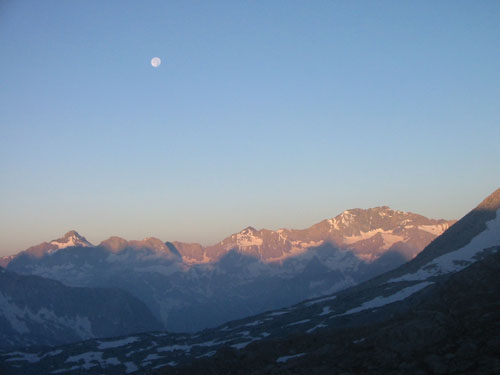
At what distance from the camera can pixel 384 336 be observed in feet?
128

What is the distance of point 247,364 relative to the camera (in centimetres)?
5441

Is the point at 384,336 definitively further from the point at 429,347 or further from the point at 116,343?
the point at 116,343

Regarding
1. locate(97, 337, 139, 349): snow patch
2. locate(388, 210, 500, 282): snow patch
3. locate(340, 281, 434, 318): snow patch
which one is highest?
locate(388, 210, 500, 282): snow patch

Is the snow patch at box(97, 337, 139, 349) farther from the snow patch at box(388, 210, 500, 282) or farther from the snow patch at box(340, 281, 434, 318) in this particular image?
the snow patch at box(388, 210, 500, 282)

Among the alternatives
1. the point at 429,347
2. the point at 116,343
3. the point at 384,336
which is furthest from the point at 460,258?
the point at 116,343

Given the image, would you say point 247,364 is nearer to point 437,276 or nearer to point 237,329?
point 437,276

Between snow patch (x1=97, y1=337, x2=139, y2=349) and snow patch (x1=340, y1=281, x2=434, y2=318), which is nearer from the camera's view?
snow patch (x1=340, y1=281, x2=434, y2=318)

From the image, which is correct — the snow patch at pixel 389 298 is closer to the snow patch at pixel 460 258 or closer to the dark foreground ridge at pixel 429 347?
the snow patch at pixel 460 258

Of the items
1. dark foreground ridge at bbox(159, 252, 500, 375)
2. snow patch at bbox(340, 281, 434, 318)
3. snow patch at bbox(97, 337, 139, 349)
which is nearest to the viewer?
dark foreground ridge at bbox(159, 252, 500, 375)

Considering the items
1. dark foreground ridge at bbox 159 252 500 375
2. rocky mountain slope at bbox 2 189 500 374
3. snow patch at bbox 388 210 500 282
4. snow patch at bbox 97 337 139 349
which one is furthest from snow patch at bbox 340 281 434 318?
snow patch at bbox 97 337 139 349

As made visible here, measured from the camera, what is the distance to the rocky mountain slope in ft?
110

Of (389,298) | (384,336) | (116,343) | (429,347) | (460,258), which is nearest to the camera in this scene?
(429,347)

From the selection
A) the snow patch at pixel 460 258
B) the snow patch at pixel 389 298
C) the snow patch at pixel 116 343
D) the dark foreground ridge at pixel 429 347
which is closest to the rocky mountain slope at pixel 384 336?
the dark foreground ridge at pixel 429 347

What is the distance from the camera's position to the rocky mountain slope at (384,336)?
33.5 metres
